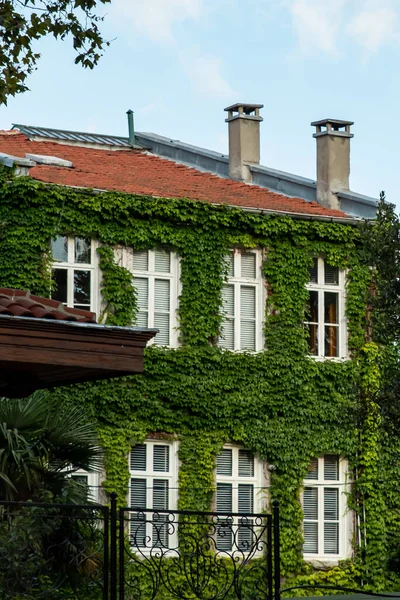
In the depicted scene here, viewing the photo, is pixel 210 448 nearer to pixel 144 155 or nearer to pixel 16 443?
pixel 16 443

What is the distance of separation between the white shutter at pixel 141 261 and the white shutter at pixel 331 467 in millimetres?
5228

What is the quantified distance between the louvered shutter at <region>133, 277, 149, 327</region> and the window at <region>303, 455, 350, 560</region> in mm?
4461

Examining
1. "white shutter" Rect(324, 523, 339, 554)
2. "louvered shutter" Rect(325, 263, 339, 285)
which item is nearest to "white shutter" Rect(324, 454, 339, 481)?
"white shutter" Rect(324, 523, 339, 554)

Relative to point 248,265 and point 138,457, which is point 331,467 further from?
point 248,265

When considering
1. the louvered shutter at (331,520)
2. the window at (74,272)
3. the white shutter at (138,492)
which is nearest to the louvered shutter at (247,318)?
the window at (74,272)

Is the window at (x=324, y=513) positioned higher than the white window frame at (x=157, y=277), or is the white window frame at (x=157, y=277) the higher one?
the white window frame at (x=157, y=277)

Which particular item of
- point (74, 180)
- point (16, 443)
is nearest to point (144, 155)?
point (74, 180)

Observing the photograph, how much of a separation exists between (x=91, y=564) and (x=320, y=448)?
751 cm

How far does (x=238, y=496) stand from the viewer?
24688 millimetres

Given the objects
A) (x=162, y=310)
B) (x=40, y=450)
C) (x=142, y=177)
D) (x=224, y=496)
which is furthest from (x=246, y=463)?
(x=142, y=177)

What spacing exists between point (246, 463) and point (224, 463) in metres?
0.47

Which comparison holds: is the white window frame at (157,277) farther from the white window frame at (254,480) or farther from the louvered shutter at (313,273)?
the louvered shutter at (313,273)

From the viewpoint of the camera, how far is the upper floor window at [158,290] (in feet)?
80.5

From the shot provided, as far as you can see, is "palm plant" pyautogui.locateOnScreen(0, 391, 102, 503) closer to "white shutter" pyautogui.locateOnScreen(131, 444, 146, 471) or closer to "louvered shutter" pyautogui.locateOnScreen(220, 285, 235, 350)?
"white shutter" pyautogui.locateOnScreen(131, 444, 146, 471)
